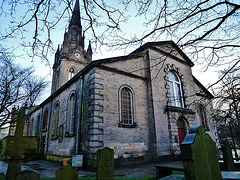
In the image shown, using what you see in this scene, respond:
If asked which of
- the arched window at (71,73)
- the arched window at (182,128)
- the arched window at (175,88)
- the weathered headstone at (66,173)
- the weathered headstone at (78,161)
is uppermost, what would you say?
the arched window at (71,73)

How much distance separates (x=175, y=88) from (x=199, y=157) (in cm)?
1202

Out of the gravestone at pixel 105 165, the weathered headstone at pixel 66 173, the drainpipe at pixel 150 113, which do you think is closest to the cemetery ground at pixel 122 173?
the drainpipe at pixel 150 113

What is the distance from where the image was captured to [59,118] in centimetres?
1374

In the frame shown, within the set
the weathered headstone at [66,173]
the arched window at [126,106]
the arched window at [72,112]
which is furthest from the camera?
the arched window at [72,112]

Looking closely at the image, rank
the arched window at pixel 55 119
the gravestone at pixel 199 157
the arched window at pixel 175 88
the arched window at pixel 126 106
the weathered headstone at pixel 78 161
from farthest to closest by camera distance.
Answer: the arched window at pixel 55 119 < the arched window at pixel 175 88 < the arched window at pixel 126 106 < the weathered headstone at pixel 78 161 < the gravestone at pixel 199 157

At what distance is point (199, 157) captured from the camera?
2.55 m

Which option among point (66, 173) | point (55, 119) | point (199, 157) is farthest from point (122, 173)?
point (55, 119)

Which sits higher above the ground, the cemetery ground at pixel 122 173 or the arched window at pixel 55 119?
the arched window at pixel 55 119

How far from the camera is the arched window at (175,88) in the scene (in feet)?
44.0

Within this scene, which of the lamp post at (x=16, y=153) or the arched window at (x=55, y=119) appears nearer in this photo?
the lamp post at (x=16, y=153)

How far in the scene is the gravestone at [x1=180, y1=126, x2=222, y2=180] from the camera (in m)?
2.42

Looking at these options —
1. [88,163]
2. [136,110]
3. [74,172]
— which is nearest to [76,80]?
[136,110]

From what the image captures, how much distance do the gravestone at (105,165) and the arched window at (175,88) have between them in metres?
11.1

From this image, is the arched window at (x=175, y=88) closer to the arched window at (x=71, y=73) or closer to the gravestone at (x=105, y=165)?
the gravestone at (x=105, y=165)
